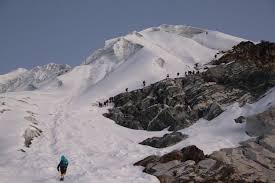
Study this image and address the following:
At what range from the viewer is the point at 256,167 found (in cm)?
2911

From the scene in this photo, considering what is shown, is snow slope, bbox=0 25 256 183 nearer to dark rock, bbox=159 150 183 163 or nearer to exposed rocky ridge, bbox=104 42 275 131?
dark rock, bbox=159 150 183 163

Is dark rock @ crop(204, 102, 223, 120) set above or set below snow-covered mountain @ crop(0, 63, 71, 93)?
below

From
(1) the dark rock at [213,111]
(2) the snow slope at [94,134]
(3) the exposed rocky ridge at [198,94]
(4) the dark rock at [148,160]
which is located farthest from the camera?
(3) the exposed rocky ridge at [198,94]

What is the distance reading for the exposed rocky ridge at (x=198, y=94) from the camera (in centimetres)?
4916

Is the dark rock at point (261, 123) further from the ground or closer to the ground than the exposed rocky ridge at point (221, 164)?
further from the ground

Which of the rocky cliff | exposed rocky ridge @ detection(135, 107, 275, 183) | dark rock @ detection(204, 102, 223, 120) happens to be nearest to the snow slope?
dark rock @ detection(204, 102, 223, 120)

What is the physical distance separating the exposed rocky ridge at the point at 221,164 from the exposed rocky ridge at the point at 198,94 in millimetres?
14387

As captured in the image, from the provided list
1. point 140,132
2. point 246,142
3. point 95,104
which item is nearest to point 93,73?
point 95,104

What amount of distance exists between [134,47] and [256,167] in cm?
8332

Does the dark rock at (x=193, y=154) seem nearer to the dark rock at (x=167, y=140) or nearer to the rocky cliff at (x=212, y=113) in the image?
the rocky cliff at (x=212, y=113)

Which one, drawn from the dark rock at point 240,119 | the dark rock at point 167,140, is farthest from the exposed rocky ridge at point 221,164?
the dark rock at point 167,140

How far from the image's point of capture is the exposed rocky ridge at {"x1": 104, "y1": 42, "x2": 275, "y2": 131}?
4916 cm

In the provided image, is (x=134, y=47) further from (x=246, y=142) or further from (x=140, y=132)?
(x=246, y=142)

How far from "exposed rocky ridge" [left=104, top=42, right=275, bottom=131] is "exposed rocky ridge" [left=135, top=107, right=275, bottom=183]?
1439cm
